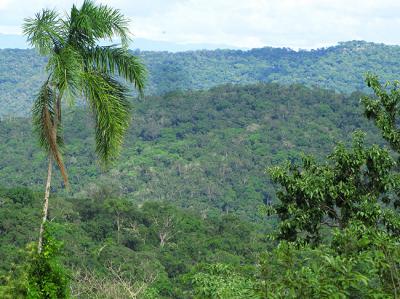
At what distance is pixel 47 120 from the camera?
8.40m

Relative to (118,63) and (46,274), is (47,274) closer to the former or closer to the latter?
(46,274)

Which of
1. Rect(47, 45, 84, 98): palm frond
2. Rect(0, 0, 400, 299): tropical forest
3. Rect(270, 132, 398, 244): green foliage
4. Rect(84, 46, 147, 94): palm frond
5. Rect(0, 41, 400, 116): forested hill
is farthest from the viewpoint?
Rect(0, 41, 400, 116): forested hill

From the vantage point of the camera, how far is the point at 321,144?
74.4 metres

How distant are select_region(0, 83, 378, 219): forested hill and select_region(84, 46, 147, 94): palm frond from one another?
50278 mm

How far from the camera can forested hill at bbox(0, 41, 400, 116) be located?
143 meters

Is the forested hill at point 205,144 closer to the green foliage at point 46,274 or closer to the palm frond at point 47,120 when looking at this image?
the palm frond at point 47,120

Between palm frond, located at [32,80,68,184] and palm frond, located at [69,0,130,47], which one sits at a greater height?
palm frond, located at [69,0,130,47]

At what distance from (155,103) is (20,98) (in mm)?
63598

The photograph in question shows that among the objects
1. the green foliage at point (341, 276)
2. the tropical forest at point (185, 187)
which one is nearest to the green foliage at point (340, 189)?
the tropical forest at point (185, 187)

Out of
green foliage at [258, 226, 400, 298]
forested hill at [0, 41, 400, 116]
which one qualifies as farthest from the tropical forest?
forested hill at [0, 41, 400, 116]

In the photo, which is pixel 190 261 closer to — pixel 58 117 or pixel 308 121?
pixel 58 117

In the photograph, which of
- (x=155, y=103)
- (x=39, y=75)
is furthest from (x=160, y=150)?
(x=39, y=75)

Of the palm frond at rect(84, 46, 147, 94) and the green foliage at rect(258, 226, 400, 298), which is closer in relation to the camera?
the green foliage at rect(258, 226, 400, 298)

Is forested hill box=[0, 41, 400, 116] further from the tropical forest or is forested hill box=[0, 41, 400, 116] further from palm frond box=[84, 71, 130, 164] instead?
palm frond box=[84, 71, 130, 164]
